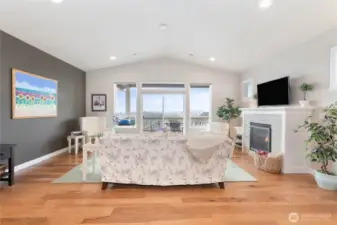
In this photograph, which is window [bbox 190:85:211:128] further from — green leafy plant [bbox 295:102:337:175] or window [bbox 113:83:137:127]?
green leafy plant [bbox 295:102:337:175]

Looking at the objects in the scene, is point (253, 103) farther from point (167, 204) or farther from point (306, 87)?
point (167, 204)

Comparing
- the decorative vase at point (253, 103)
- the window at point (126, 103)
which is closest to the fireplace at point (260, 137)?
the decorative vase at point (253, 103)

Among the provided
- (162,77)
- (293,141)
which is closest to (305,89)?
(293,141)

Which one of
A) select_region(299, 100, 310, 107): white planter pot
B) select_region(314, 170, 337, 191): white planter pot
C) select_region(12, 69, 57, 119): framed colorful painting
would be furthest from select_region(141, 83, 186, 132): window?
select_region(314, 170, 337, 191): white planter pot

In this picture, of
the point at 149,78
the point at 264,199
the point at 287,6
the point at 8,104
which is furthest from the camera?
the point at 149,78

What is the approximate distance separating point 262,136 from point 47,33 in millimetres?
4860

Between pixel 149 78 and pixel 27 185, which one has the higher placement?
pixel 149 78

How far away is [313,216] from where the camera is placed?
8.30 feet

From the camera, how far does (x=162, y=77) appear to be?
26.3ft

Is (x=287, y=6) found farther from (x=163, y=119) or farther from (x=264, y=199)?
(x=163, y=119)

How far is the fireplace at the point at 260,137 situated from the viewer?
16.1 feet

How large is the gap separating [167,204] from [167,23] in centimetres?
332

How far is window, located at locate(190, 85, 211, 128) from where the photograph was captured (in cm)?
818

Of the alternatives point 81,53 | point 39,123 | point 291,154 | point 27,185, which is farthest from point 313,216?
point 81,53
